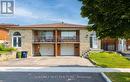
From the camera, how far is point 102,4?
67.4 ft

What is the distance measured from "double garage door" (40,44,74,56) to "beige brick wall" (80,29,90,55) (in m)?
2.98

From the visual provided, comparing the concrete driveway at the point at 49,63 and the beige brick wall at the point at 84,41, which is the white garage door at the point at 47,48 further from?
the concrete driveway at the point at 49,63

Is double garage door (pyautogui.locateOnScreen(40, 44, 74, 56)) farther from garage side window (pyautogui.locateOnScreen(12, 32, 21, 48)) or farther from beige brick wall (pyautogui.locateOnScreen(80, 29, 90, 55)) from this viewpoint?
→ garage side window (pyautogui.locateOnScreen(12, 32, 21, 48))

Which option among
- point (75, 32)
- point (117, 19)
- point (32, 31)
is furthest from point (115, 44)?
point (117, 19)

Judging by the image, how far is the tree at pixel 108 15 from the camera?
1978cm

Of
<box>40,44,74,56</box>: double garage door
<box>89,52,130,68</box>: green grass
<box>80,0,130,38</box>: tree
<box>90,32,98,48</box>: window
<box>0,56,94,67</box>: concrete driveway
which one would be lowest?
<box>0,56,94,67</box>: concrete driveway

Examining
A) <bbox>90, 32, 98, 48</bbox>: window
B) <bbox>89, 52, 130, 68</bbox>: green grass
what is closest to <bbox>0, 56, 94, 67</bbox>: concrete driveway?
<bbox>89, 52, 130, 68</bbox>: green grass

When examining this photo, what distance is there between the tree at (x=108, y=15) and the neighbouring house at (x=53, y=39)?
33.8 meters

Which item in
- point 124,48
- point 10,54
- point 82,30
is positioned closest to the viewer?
point 10,54

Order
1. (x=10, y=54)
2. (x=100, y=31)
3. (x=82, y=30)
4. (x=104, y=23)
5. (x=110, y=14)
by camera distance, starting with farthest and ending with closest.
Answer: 1. (x=82, y=30)
2. (x=10, y=54)
3. (x=100, y=31)
4. (x=104, y=23)
5. (x=110, y=14)

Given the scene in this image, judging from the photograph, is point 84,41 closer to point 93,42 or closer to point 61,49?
point 93,42

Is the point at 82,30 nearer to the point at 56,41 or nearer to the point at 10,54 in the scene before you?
the point at 56,41

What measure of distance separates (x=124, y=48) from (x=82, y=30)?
20.2 meters

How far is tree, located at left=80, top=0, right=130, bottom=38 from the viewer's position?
64.9 feet
